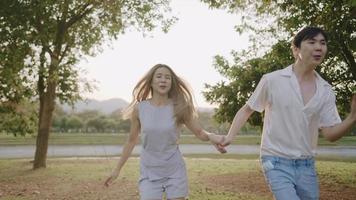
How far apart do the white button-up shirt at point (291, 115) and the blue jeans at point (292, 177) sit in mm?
64

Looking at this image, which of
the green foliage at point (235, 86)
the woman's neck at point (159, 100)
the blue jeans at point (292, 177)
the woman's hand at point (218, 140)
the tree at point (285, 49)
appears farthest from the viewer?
the green foliage at point (235, 86)

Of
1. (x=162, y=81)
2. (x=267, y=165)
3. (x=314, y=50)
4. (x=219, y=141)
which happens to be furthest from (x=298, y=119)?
(x=162, y=81)

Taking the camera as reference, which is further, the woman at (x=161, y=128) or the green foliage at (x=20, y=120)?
the green foliage at (x=20, y=120)

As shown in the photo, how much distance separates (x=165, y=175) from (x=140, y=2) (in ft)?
57.3

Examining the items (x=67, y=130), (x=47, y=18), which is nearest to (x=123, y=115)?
(x=47, y=18)

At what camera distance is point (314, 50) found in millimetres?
4449

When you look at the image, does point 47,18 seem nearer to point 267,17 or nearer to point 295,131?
point 267,17

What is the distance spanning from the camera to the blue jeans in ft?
13.8

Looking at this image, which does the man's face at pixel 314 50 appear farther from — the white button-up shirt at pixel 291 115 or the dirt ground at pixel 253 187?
the dirt ground at pixel 253 187

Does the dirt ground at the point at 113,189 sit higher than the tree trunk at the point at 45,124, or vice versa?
the tree trunk at the point at 45,124

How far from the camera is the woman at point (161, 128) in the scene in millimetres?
5293

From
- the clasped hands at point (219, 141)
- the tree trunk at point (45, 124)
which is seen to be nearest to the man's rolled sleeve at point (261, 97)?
the clasped hands at point (219, 141)

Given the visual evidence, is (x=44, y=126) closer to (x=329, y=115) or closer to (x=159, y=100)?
(x=159, y=100)

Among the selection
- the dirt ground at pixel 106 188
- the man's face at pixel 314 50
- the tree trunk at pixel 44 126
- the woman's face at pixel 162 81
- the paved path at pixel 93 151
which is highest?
the man's face at pixel 314 50
